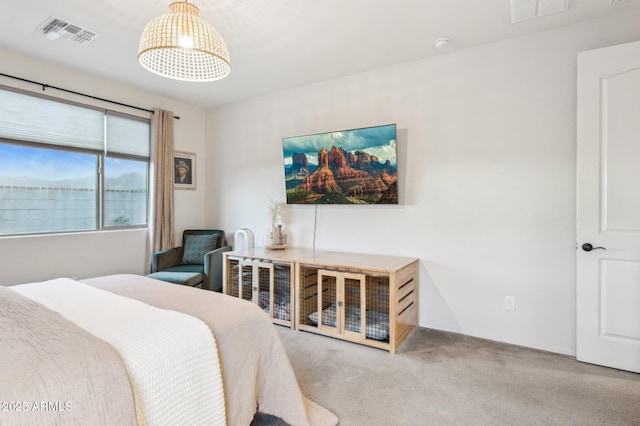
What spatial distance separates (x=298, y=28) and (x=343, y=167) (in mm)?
1324

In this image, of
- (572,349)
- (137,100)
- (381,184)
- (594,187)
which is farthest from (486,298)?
(137,100)

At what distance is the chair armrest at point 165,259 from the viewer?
148 inches

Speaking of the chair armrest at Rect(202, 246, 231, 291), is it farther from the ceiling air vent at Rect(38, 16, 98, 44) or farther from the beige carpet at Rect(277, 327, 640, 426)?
the ceiling air vent at Rect(38, 16, 98, 44)

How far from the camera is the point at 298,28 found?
8.32ft

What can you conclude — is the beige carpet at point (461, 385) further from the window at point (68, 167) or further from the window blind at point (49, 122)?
the window blind at point (49, 122)

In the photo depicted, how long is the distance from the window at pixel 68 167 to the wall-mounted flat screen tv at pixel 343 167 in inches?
73.9

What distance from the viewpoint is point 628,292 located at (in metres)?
2.21

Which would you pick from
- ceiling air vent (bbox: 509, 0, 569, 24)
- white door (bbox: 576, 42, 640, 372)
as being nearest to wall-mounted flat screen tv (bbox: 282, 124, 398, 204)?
ceiling air vent (bbox: 509, 0, 569, 24)

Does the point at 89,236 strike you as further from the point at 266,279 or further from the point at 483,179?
the point at 483,179

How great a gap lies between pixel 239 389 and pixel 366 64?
294 cm

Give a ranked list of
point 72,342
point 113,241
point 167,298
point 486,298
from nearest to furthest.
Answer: point 72,342 < point 167,298 < point 486,298 < point 113,241

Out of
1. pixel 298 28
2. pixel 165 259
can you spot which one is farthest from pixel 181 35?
pixel 165 259

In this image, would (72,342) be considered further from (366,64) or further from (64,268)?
(366,64)

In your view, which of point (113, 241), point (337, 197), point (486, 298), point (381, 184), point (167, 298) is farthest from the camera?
point (113, 241)
